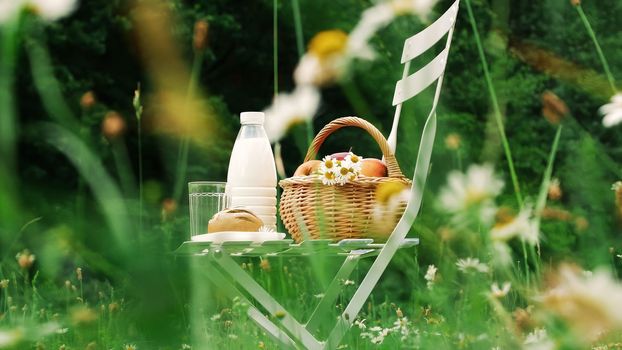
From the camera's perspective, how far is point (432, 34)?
71.9 inches

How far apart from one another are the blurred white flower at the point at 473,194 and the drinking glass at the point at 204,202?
1.09 metres

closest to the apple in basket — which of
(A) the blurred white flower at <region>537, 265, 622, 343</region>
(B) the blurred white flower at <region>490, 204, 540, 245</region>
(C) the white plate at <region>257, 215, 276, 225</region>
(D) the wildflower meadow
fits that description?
(D) the wildflower meadow

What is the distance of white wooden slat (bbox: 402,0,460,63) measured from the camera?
171 centimetres

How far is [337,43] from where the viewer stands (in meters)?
1.21

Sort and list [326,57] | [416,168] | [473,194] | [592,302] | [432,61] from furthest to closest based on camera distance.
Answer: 1. [432,61]
2. [416,168]
3. [326,57]
4. [473,194]
5. [592,302]

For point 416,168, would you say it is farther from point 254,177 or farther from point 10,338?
point 10,338

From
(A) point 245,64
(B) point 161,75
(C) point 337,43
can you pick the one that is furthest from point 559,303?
(A) point 245,64

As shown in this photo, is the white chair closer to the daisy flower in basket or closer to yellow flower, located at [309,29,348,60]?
the daisy flower in basket

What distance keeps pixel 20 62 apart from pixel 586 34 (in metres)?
3.44

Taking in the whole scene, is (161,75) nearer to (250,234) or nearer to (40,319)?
(250,234)

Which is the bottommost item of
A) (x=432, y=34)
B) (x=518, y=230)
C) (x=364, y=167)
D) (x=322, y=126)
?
(x=518, y=230)

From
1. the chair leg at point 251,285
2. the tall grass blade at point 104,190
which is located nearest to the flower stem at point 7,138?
the tall grass blade at point 104,190

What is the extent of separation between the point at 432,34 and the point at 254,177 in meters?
0.48

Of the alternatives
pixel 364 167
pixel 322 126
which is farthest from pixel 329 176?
pixel 322 126
